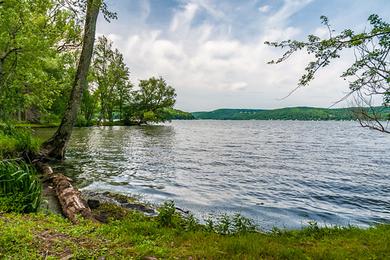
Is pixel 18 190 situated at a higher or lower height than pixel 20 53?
lower

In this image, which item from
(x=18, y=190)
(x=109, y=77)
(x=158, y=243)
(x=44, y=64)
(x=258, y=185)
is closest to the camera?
(x=158, y=243)

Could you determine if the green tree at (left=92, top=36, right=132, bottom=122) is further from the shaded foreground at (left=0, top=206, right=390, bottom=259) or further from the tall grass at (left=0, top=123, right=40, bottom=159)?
the shaded foreground at (left=0, top=206, right=390, bottom=259)

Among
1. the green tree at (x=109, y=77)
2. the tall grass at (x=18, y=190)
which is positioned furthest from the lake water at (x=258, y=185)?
the green tree at (x=109, y=77)

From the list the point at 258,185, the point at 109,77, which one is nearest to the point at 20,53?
the point at 258,185

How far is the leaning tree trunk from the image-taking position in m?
15.5

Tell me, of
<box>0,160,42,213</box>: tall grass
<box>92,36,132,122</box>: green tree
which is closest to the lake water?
<box>0,160,42,213</box>: tall grass

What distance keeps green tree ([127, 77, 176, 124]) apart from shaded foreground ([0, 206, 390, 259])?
7905cm

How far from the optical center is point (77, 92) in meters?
16.2

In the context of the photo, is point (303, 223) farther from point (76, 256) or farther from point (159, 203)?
point (76, 256)

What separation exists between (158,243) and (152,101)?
275 ft

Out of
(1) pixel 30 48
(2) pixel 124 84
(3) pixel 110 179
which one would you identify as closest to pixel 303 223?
(3) pixel 110 179

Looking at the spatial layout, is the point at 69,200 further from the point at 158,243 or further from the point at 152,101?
the point at 152,101

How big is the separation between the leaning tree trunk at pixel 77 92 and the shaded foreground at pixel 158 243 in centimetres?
1096

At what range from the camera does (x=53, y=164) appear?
15984 mm
